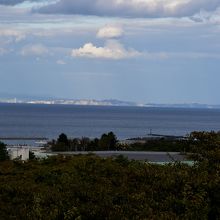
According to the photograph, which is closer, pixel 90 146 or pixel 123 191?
pixel 123 191

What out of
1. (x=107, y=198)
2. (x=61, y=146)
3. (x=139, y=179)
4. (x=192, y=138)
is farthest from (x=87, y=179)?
(x=61, y=146)

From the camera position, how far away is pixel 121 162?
11.3m

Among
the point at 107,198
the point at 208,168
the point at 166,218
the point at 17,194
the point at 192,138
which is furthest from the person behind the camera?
the point at 192,138

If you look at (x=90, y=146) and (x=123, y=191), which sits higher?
(x=123, y=191)

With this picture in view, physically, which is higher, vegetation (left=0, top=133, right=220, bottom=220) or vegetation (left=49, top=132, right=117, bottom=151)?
vegetation (left=0, top=133, right=220, bottom=220)

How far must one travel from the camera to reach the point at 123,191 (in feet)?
27.1

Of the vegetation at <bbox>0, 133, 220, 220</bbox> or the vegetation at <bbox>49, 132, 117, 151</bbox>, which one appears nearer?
the vegetation at <bbox>0, 133, 220, 220</bbox>

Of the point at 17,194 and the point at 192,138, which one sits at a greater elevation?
the point at 192,138

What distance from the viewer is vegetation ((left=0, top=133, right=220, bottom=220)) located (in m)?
7.55

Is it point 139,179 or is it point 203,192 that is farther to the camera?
point 139,179

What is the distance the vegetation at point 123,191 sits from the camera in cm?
755

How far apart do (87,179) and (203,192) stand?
180cm

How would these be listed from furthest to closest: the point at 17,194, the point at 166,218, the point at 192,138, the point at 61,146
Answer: the point at 61,146
the point at 192,138
the point at 17,194
the point at 166,218

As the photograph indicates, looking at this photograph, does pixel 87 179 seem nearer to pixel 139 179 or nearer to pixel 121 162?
pixel 139 179
